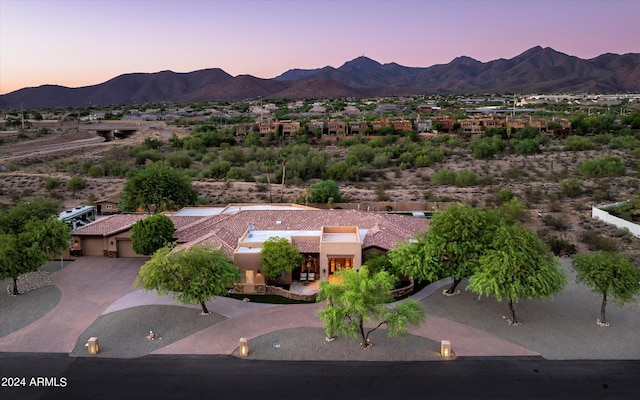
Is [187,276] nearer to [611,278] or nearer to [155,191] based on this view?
[611,278]

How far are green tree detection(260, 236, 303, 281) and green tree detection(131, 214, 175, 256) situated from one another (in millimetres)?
7238

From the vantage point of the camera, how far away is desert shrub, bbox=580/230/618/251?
34.0m

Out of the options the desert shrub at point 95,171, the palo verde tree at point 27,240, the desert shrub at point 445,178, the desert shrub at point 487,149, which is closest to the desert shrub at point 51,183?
the desert shrub at point 95,171

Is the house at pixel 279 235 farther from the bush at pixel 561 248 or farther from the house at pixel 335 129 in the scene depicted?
the house at pixel 335 129

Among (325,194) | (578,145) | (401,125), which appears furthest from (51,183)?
(578,145)

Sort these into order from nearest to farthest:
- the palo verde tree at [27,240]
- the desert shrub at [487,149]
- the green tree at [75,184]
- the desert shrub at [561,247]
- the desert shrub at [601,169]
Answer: the palo verde tree at [27,240]
the desert shrub at [561,247]
the green tree at [75,184]
the desert shrub at [601,169]
the desert shrub at [487,149]

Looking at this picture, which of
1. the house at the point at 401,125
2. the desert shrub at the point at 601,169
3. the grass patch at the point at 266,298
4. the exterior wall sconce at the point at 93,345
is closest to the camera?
the exterior wall sconce at the point at 93,345

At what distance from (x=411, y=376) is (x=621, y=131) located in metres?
91.8

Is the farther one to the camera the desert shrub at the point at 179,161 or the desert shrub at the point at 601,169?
the desert shrub at the point at 179,161

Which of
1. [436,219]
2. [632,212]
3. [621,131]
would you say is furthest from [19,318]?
[621,131]

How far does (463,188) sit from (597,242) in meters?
21.4

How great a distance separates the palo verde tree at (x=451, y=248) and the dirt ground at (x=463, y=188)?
13.2m

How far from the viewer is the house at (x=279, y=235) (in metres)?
28.5

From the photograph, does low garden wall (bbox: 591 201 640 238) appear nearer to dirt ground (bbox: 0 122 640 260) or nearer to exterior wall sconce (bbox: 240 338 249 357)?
dirt ground (bbox: 0 122 640 260)
